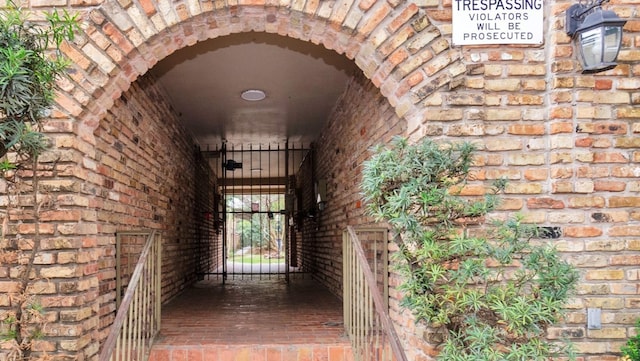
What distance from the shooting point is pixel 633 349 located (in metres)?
2.24

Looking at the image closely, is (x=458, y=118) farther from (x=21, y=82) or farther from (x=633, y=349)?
(x=21, y=82)

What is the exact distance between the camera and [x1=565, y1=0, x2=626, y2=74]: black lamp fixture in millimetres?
2252

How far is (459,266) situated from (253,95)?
3641mm

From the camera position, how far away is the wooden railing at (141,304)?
2.72 m

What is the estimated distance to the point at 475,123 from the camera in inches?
100

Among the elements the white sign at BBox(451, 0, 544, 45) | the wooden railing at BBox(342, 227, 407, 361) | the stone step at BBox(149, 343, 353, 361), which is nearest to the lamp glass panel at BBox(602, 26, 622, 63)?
the white sign at BBox(451, 0, 544, 45)

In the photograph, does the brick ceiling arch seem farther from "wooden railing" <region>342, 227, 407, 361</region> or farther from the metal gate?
the metal gate

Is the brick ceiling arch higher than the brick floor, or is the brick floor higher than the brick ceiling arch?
the brick ceiling arch

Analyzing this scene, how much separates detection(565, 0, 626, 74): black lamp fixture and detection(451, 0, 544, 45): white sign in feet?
0.55

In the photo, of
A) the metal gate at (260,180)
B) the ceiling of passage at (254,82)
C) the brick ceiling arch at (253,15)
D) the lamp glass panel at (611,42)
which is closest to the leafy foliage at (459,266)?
the brick ceiling arch at (253,15)

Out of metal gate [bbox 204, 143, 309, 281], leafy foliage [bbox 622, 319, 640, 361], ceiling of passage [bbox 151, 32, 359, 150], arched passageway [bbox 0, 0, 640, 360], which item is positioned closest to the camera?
leafy foliage [bbox 622, 319, 640, 361]

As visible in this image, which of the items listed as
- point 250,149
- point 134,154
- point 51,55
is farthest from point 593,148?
point 250,149

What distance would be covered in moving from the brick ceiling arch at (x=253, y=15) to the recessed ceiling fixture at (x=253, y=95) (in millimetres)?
2377

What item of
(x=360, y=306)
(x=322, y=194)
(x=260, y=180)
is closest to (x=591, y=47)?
(x=360, y=306)
